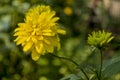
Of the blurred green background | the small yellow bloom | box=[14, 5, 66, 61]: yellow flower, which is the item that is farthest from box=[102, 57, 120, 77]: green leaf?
the small yellow bloom

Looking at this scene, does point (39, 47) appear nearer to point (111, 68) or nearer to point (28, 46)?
point (28, 46)

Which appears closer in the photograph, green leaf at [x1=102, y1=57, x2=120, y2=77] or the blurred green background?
green leaf at [x1=102, y1=57, x2=120, y2=77]

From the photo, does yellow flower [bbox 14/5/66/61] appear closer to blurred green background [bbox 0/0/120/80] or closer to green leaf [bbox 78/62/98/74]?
green leaf [bbox 78/62/98/74]

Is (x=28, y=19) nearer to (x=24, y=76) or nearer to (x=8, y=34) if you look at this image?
Answer: (x=24, y=76)

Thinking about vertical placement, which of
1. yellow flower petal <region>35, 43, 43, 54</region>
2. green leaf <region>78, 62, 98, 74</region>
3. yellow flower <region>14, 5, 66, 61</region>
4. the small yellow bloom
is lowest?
green leaf <region>78, 62, 98, 74</region>

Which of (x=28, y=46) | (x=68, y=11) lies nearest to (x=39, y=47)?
(x=28, y=46)

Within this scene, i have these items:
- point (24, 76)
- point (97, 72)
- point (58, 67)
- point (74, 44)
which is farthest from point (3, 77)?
point (97, 72)

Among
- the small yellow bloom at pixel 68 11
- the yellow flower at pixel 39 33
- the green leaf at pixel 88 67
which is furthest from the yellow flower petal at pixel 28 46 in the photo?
the small yellow bloom at pixel 68 11
